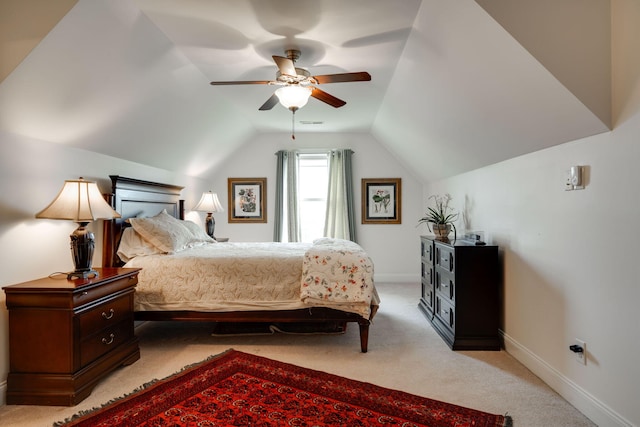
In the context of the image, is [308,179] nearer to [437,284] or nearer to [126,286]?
[437,284]

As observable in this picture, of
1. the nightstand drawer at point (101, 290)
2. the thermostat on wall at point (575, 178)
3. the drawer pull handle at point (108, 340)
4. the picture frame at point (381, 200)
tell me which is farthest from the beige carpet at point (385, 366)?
the picture frame at point (381, 200)

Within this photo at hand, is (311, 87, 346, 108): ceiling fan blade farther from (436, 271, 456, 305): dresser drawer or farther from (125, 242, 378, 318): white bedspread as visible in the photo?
(436, 271, 456, 305): dresser drawer

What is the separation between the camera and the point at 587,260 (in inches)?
86.2

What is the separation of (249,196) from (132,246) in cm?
301

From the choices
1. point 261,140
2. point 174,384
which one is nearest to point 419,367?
point 174,384

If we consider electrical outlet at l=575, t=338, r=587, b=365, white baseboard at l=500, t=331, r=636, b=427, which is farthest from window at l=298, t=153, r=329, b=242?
electrical outlet at l=575, t=338, r=587, b=365

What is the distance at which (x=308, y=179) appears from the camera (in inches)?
253

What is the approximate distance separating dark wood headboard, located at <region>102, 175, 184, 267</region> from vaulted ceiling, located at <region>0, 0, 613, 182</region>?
311 mm

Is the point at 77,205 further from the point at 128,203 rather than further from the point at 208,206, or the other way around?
the point at 208,206

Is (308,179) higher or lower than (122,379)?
higher

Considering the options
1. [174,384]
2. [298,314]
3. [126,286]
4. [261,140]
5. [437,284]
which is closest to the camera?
[174,384]

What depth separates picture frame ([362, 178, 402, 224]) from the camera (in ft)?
20.5

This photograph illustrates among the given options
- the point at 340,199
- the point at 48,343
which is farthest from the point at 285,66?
the point at 340,199

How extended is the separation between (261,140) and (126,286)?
397cm
